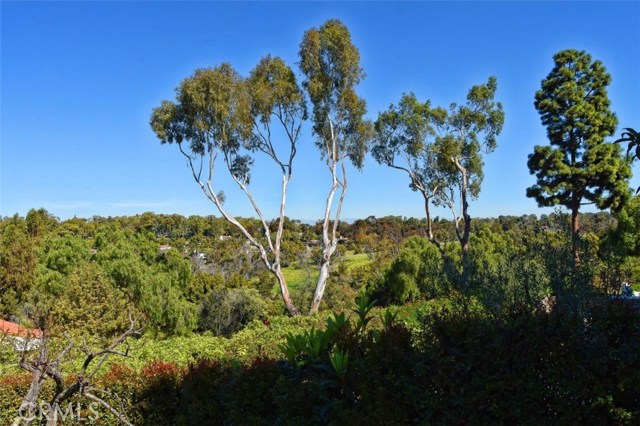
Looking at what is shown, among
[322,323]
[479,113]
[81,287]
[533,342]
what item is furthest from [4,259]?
[533,342]

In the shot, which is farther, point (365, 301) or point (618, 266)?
point (365, 301)

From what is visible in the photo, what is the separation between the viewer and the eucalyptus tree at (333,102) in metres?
15.6

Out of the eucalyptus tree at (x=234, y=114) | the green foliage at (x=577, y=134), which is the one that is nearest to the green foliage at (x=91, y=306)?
the eucalyptus tree at (x=234, y=114)

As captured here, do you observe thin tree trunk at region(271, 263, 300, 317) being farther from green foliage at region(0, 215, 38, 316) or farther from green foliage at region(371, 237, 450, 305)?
green foliage at region(0, 215, 38, 316)

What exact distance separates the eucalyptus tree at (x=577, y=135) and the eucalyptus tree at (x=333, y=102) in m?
7.69

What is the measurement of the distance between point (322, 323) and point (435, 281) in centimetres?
717

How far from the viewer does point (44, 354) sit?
3430 mm

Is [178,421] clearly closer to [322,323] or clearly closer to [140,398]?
[140,398]

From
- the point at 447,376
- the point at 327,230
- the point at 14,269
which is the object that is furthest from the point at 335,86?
the point at 14,269

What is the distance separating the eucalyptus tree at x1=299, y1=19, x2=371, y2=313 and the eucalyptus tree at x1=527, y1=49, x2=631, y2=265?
303 inches

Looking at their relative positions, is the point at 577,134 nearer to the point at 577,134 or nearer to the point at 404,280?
the point at 577,134

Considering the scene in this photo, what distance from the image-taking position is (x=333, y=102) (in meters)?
16.3

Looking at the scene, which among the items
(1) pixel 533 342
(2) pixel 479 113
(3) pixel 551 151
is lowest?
(1) pixel 533 342

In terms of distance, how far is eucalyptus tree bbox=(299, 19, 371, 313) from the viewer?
51.2 ft
